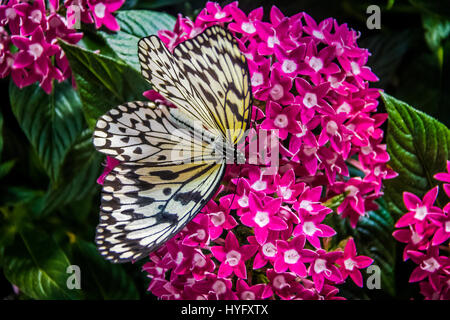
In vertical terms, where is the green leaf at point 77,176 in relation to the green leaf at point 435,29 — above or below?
below

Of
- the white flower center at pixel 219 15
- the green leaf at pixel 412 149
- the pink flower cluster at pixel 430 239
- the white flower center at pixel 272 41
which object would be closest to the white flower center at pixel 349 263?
the pink flower cluster at pixel 430 239

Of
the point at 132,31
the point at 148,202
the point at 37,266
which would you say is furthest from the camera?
the point at 37,266

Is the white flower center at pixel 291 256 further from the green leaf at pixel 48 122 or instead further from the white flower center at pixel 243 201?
the green leaf at pixel 48 122

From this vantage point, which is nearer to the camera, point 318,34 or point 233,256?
point 233,256

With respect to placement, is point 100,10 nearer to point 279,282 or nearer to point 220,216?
point 220,216

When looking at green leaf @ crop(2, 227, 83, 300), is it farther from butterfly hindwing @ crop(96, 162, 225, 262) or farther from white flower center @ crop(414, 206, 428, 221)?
white flower center @ crop(414, 206, 428, 221)

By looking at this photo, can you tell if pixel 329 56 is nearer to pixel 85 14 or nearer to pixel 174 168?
pixel 174 168

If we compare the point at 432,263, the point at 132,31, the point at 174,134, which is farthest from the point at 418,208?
the point at 132,31
